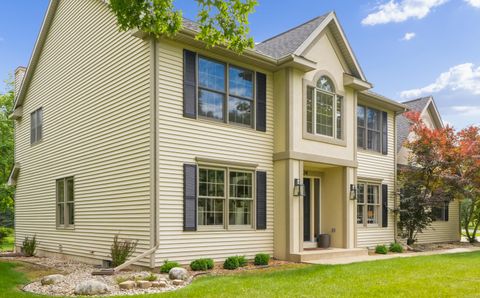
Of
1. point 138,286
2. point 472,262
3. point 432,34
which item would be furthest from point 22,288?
point 432,34

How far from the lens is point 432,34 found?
1667 centimetres

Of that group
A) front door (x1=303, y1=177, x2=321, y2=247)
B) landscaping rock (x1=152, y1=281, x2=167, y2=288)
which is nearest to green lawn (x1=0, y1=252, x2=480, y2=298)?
landscaping rock (x1=152, y1=281, x2=167, y2=288)

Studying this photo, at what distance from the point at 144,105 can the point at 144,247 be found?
3308 mm

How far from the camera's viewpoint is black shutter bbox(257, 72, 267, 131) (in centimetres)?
1274

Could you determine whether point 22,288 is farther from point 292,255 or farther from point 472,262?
point 472,262

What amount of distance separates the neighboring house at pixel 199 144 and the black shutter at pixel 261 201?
49 millimetres

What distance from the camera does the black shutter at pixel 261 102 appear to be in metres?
12.7

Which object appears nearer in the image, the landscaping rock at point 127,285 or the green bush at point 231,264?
the landscaping rock at point 127,285

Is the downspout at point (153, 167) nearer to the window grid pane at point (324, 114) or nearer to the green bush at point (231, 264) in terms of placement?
the green bush at point (231, 264)

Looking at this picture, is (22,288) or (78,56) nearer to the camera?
(22,288)

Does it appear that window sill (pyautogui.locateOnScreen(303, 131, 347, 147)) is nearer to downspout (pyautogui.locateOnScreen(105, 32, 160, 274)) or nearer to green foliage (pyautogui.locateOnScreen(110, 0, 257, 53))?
downspout (pyautogui.locateOnScreen(105, 32, 160, 274))

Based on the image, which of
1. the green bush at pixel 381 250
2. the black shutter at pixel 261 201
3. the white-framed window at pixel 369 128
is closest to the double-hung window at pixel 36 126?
the black shutter at pixel 261 201

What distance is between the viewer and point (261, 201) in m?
12.5

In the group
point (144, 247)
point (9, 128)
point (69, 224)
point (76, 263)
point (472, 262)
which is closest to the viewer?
point (144, 247)
